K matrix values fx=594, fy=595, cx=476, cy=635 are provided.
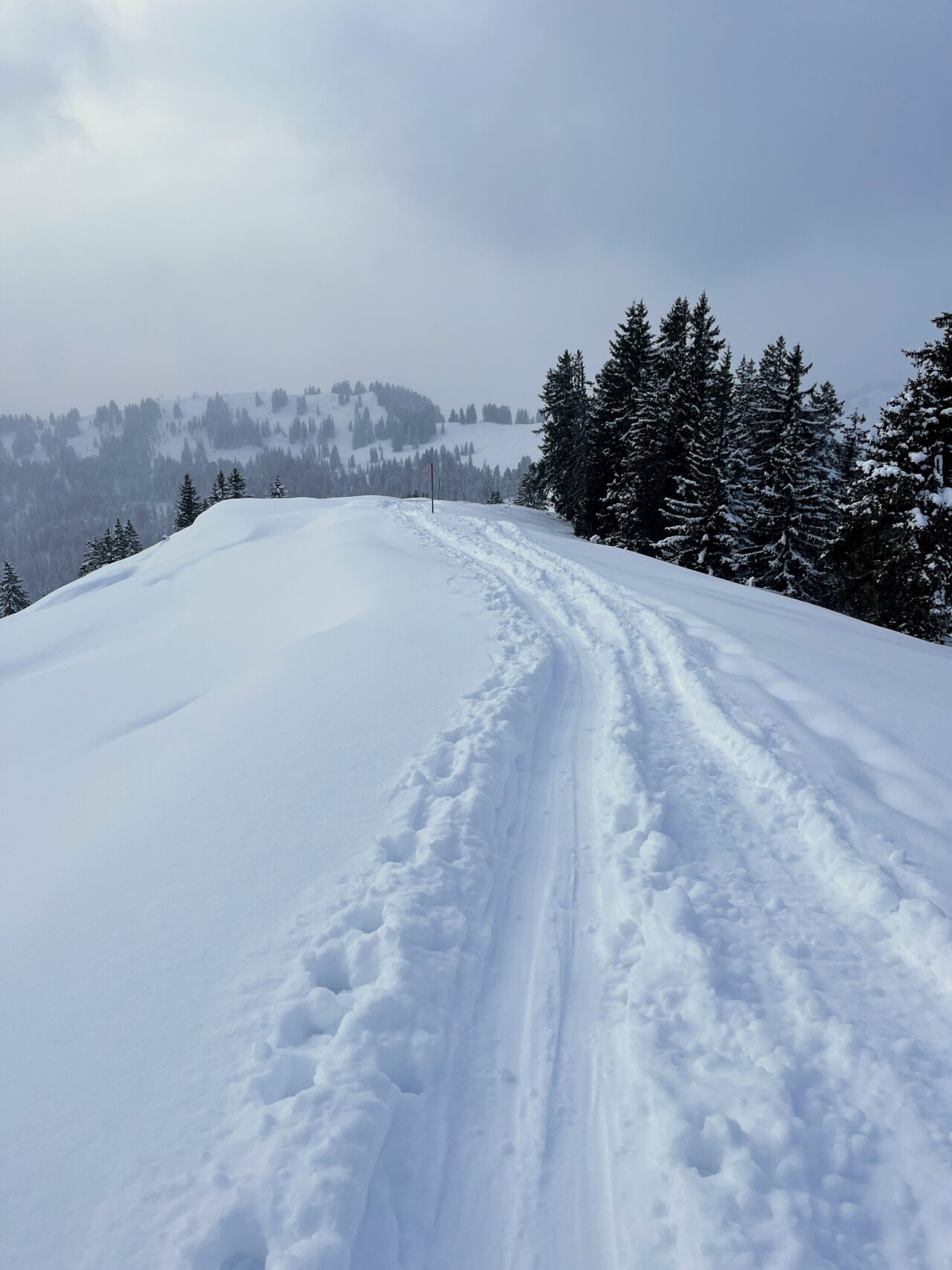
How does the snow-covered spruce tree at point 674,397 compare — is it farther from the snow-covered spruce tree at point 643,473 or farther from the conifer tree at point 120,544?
the conifer tree at point 120,544

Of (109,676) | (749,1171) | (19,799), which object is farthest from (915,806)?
(109,676)

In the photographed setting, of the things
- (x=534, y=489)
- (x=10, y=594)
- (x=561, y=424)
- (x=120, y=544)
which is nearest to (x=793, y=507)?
(x=561, y=424)

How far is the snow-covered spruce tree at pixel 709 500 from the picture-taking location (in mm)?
23484

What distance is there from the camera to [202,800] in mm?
4969

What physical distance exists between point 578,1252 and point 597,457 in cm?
3477

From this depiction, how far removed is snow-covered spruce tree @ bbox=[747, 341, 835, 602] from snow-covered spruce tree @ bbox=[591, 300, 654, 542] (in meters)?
8.88

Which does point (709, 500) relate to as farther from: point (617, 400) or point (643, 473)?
point (617, 400)

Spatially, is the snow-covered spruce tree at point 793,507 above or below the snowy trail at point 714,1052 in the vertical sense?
above

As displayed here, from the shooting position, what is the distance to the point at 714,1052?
2.98 m

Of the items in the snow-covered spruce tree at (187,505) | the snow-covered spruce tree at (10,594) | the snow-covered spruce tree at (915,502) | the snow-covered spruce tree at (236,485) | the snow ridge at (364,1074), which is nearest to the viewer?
the snow ridge at (364,1074)

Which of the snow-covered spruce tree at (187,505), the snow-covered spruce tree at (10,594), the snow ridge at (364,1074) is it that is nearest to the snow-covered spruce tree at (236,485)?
the snow-covered spruce tree at (187,505)

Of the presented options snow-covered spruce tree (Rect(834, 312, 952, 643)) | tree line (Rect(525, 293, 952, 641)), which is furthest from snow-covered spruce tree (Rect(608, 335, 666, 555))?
snow-covered spruce tree (Rect(834, 312, 952, 643))

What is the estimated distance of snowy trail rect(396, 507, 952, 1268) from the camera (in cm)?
239

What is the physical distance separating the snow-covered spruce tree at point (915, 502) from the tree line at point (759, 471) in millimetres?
38
